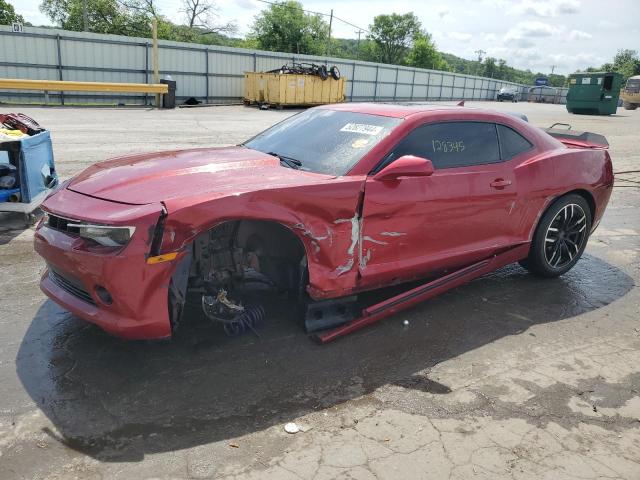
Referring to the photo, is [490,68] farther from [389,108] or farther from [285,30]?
[389,108]

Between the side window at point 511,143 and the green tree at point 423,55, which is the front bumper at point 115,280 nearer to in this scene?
the side window at point 511,143

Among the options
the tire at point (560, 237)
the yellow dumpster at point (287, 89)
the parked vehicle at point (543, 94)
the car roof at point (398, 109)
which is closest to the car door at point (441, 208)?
the car roof at point (398, 109)

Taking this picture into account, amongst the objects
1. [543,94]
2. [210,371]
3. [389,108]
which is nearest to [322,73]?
[389,108]

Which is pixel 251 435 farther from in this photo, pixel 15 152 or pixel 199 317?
pixel 15 152

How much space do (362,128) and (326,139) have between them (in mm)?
279

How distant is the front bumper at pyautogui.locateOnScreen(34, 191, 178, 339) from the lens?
276 cm

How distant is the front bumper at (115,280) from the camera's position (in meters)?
2.76

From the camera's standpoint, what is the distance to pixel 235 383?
9.86 ft

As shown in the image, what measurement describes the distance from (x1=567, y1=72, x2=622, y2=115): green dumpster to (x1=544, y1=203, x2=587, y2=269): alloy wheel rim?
95.8 ft

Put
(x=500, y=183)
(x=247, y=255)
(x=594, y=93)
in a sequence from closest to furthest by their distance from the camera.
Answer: (x=247, y=255), (x=500, y=183), (x=594, y=93)

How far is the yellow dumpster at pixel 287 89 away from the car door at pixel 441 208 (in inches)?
786

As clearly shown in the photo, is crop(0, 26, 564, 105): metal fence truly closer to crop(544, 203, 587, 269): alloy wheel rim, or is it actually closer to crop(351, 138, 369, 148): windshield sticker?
crop(351, 138, 369, 148): windshield sticker

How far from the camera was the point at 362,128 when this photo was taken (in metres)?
3.88

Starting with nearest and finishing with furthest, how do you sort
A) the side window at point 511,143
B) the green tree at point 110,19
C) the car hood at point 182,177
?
the car hood at point 182,177
the side window at point 511,143
the green tree at point 110,19
